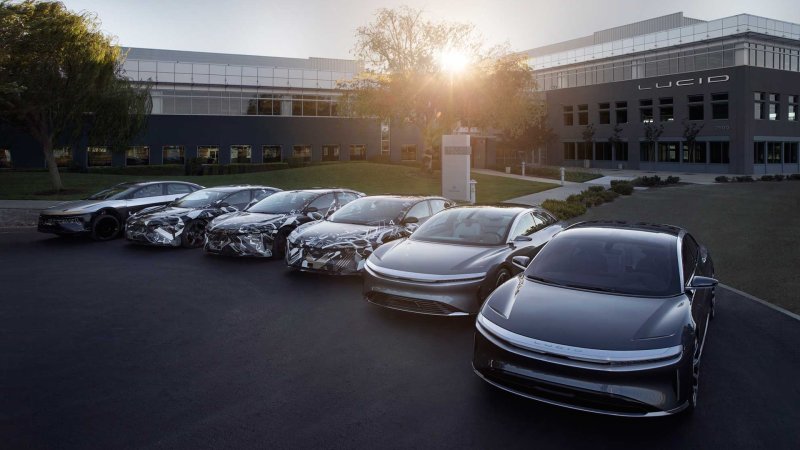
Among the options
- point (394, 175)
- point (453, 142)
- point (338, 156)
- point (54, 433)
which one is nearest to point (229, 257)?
point (54, 433)

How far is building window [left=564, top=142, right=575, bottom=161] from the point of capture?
63406 mm

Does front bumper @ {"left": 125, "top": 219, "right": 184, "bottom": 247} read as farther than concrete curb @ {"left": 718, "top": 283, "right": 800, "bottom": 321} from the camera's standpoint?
Yes

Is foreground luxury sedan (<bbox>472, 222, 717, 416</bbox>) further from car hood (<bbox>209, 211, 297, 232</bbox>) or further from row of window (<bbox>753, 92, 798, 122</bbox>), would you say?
row of window (<bbox>753, 92, 798, 122</bbox>)

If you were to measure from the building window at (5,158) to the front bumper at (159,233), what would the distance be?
115 feet

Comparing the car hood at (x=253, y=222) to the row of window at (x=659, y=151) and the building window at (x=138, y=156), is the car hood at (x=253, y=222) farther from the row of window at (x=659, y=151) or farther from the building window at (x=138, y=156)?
Answer: the row of window at (x=659, y=151)

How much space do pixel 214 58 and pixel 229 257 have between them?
6121 cm

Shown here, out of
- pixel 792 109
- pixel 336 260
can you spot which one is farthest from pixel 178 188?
pixel 792 109

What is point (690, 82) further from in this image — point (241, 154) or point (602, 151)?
point (241, 154)

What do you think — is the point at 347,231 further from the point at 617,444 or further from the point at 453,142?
the point at 453,142

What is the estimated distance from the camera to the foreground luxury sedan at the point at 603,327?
14.7 feet

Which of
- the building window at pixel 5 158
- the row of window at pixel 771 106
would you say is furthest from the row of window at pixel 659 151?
the building window at pixel 5 158

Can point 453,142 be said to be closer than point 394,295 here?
No

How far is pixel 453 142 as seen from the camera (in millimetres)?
23828

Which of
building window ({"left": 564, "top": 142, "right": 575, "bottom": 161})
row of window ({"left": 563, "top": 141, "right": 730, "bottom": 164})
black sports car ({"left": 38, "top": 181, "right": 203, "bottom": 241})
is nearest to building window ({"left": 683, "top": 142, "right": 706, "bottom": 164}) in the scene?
row of window ({"left": 563, "top": 141, "right": 730, "bottom": 164})
